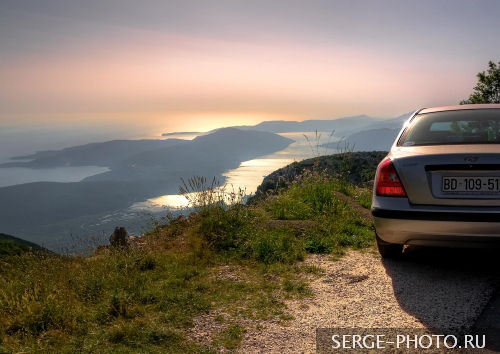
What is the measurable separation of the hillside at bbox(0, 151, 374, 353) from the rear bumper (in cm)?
115

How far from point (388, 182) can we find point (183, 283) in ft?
8.41

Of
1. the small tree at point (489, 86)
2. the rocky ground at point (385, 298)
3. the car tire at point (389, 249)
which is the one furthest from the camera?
the small tree at point (489, 86)

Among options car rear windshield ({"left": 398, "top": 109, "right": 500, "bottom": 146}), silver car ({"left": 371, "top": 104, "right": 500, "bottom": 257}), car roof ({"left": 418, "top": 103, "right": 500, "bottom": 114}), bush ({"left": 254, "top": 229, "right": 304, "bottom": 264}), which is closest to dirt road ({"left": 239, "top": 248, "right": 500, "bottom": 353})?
bush ({"left": 254, "top": 229, "right": 304, "bottom": 264})

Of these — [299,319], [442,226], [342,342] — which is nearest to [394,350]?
[342,342]

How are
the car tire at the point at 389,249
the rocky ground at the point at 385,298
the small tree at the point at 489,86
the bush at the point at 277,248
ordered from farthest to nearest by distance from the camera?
1. the small tree at the point at 489,86
2. the bush at the point at 277,248
3. the car tire at the point at 389,249
4. the rocky ground at the point at 385,298

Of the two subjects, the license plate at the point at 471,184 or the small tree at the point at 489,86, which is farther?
the small tree at the point at 489,86

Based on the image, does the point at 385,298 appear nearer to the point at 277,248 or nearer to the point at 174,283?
the point at 277,248

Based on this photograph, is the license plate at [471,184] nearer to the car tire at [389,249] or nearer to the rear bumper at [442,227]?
the rear bumper at [442,227]

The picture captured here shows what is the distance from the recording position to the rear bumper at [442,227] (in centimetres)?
333

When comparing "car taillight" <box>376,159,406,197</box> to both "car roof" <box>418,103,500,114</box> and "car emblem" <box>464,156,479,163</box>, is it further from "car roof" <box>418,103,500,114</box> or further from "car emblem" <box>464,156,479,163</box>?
"car roof" <box>418,103,500,114</box>

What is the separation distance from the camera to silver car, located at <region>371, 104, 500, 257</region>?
3344mm

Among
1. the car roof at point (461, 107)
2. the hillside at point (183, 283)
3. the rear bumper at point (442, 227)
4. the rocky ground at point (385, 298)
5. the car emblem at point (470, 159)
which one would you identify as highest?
the car roof at point (461, 107)

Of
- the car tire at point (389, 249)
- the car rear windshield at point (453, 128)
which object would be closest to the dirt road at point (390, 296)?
the car tire at point (389, 249)

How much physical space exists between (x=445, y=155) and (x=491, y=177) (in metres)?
0.43
